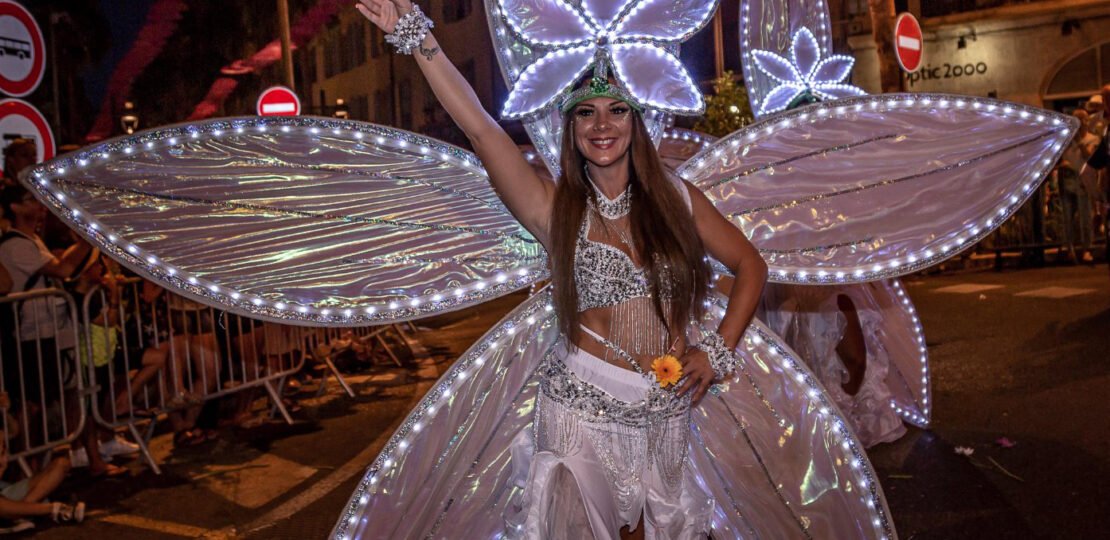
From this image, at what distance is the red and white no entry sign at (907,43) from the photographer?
13.5 meters

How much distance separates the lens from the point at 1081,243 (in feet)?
50.3

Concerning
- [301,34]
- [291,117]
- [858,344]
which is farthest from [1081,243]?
[301,34]

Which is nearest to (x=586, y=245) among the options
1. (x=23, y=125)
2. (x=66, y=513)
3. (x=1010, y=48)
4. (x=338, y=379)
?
(x=66, y=513)

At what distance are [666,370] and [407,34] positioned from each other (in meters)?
1.13

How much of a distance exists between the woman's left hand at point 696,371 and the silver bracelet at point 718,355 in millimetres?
12

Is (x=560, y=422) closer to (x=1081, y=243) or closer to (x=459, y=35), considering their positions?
(x=459, y=35)

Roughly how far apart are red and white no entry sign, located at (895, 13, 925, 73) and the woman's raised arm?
11.8 m

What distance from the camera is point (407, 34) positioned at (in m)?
2.65

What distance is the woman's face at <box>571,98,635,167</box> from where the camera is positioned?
2.94 m

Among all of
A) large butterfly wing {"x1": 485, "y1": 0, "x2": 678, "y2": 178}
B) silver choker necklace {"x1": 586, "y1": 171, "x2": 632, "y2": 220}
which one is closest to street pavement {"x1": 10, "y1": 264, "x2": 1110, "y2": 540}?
silver choker necklace {"x1": 586, "y1": 171, "x2": 632, "y2": 220}

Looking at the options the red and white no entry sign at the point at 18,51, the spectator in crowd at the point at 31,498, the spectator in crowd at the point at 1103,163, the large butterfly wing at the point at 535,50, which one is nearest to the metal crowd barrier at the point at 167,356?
the spectator in crowd at the point at 31,498

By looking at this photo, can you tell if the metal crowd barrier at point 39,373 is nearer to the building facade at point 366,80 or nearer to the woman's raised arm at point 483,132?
the woman's raised arm at point 483,132

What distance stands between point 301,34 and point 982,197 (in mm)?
25261

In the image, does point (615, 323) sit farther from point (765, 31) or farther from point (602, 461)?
point (765, 31)
